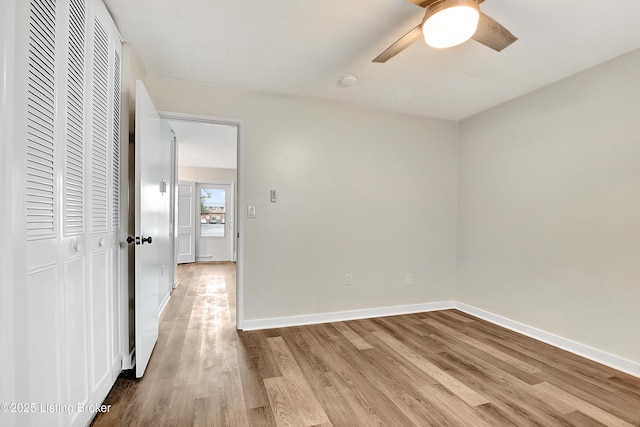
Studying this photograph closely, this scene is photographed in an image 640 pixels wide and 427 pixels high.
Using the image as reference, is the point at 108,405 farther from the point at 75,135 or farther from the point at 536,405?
the point at 536,405

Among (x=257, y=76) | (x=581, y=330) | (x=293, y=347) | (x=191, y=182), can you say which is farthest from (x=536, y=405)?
(x=191, y=182)

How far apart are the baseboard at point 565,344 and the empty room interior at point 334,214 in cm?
2

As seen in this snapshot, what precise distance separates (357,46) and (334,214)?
1.68 meters

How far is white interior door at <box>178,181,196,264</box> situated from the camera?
23.7 ft

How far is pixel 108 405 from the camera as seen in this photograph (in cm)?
178

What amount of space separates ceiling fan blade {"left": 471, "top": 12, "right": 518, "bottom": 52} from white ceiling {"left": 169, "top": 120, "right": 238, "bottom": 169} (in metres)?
2.46

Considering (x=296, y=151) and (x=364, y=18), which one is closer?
(x=364, y=18)

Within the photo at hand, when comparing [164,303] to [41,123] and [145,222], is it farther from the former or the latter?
[41,123]

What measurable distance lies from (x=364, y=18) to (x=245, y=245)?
218 cm

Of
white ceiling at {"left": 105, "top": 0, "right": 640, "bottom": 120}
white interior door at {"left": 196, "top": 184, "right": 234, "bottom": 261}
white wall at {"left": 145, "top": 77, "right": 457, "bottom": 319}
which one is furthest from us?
white interior door at {"left": 196, "top": 184, "right": 234, "bottom": 261}

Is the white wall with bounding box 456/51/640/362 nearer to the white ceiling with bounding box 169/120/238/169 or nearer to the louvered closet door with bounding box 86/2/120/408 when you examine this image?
the white ceiling with bounding box 169/120/238/169

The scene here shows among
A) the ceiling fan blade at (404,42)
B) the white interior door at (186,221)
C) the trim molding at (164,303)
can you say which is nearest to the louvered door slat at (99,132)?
the ceiling fan blade at (404,42)

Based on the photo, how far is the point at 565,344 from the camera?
2633mm

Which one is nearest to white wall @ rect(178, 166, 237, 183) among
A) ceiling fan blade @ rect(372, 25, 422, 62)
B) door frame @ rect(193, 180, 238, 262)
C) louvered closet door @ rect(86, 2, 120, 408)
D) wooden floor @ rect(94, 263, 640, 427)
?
door frame @ rect(193, 180, 238, 262)
